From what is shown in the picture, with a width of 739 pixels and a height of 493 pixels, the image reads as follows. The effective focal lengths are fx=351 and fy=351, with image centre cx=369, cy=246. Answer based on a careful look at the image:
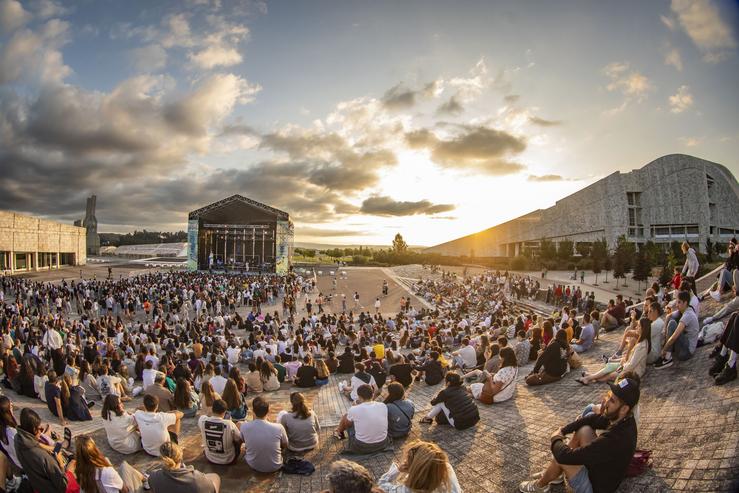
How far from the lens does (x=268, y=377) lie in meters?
8.31

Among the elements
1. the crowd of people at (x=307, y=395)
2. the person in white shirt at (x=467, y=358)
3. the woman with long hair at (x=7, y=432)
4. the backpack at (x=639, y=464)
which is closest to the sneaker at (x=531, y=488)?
the crowd of people at (x=307, y=395)

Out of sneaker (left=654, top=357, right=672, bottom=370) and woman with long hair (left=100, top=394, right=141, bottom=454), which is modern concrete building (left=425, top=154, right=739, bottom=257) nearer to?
sneaker (left=654, top=357, right=672, bottom=370)

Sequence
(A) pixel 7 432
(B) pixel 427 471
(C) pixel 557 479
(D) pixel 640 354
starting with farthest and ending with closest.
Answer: (D) pixel 640 354 < (A) pixel 7 432 < (C) pixel 557 479 < (B) pixel 427 471

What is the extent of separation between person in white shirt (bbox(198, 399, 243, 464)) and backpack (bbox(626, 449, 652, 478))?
4.22 m

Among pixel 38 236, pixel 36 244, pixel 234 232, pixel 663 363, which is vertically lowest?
pixel 663 363

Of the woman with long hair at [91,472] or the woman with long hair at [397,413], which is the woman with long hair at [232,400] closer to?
the woman with long hair at [91,472]

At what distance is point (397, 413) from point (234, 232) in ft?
139

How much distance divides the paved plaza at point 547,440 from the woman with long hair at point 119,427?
0.16 metres

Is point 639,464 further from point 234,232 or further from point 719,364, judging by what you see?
point 234,232

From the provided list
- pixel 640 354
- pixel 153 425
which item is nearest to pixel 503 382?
pixel 640 354

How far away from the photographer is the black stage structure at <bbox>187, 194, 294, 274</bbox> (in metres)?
40.0

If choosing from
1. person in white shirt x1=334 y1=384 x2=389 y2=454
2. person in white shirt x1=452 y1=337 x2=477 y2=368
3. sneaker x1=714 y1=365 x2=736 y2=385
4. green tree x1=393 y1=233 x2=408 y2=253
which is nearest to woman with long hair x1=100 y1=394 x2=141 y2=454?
person in white shirt x1=334 y1=384 x2=389 y2=454

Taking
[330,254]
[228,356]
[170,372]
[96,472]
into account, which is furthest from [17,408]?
[330,254]

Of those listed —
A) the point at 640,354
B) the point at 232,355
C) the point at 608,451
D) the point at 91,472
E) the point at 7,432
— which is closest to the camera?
the point at 608,451
